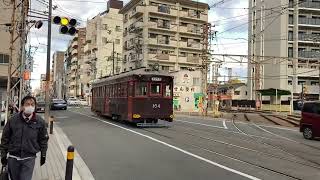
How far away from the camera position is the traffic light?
21.2 meters

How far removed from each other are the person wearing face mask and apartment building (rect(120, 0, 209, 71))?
71.0 m

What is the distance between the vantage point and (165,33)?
8225 centimetres

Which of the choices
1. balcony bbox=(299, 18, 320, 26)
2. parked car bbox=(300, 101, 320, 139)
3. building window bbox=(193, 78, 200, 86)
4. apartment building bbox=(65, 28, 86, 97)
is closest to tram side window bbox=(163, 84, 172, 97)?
parked car bbox=(300, 101, 320, 139)

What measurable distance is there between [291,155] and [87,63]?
10903 cm

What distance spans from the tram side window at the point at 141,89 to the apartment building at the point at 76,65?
98365 millimetres

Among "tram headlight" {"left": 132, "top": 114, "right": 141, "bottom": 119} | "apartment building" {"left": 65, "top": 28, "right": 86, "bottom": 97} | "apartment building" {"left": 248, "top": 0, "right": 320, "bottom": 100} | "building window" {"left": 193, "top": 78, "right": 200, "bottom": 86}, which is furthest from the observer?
"apartment building" {"left": 65, "top": 28, "right": 86, "bottom": 97}

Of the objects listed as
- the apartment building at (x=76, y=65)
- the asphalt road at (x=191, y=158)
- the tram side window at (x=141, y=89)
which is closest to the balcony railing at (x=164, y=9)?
the apartment building at (x=76, y=65)

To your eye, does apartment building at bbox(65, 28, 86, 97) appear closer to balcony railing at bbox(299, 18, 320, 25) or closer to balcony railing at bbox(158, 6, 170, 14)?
balcony railing at bbox(158, 6, 170, 14)

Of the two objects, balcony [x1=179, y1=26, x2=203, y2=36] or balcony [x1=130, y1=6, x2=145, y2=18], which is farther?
balcony [x1=179, y1=26, x2=203, y2=36]

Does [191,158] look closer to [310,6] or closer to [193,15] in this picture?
[310,6]

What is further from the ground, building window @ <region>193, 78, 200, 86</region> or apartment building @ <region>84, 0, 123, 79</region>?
apartment building @ <region>84, 0, 123, 79</region>

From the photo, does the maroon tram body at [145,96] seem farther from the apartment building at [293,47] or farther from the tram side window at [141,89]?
the apartment building at [293,47]

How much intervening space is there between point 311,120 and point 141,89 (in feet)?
29.9

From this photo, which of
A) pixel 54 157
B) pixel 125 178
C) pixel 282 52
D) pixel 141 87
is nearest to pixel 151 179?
pixel 125 178
